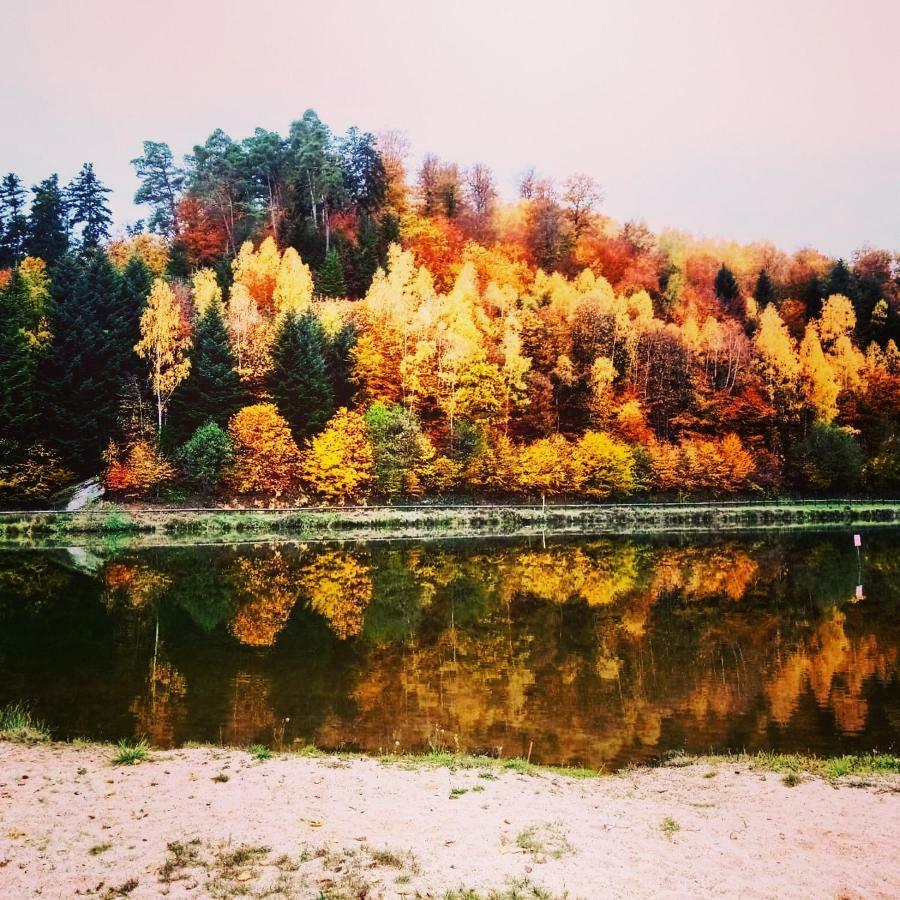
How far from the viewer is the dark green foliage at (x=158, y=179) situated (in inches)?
3696

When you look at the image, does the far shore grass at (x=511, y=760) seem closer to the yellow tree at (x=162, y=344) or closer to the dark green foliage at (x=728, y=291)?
the yellow tree at (x=162, y=344)

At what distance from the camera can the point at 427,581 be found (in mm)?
27297

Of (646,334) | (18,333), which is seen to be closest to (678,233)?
(646,334)

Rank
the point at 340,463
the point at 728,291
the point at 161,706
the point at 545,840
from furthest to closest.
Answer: the point at 728,291
the point at 340,463
the point at 161,706
the point at 545,840

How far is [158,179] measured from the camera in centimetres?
9425

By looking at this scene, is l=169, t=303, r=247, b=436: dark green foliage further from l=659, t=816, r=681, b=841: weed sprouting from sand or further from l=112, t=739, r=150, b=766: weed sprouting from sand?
l=659, t=816, r=681, b=841: weed sprouting from sand

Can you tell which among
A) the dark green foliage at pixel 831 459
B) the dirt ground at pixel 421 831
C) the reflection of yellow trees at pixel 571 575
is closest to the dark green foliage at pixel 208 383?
the reflection of yellow trees at pixel 571 575

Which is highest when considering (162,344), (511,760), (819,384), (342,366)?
(162,344)

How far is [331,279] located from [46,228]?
30857 millimetres

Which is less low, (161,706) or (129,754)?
(129,754)

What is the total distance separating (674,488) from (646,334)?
1612cm

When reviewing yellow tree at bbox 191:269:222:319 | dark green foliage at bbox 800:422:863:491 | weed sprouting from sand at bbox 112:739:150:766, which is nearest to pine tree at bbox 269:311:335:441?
yellow tree at bbox 191:269:222:319

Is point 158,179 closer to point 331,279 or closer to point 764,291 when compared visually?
point 331,279

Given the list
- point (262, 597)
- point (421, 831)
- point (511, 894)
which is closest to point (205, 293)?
point (262, 597)
